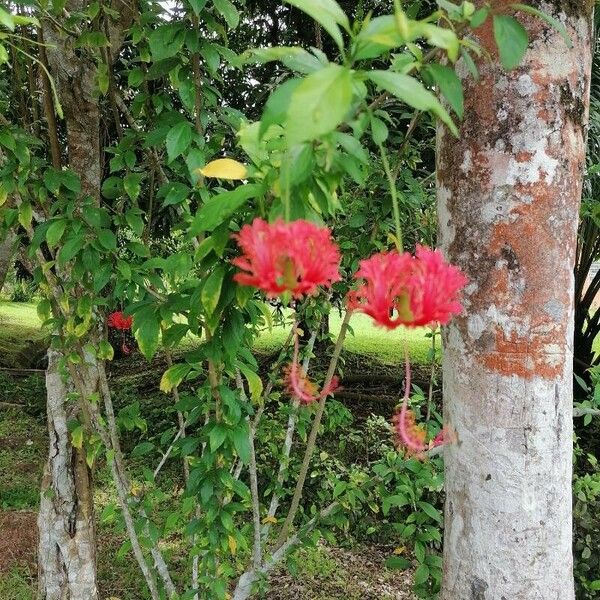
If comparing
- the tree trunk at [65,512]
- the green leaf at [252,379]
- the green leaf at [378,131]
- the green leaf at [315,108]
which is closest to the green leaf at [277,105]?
the green leaf at [315,108]

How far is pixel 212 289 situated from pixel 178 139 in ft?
1.68

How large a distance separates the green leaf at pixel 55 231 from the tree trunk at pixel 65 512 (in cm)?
73

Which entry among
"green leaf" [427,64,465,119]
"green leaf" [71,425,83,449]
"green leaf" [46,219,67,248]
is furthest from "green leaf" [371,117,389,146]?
"green leaf" [71,425,83,449]

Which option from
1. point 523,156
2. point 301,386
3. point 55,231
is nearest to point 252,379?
point 301,386

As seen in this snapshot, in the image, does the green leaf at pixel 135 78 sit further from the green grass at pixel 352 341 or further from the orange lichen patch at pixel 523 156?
the green grass at pixel 352 341

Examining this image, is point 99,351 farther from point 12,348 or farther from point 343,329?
point 12,348

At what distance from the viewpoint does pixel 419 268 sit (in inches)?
26.2

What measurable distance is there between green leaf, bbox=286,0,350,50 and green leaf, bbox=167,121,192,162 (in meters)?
0.77

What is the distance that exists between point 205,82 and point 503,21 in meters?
0.98

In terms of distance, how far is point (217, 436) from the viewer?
146 centimetres

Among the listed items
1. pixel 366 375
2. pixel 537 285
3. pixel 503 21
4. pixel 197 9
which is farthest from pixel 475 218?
pixel 366 375

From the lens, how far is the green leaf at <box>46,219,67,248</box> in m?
1.54

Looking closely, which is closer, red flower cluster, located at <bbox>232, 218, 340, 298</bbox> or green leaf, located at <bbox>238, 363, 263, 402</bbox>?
red flower cluster, located at <bbox>232, 218, 340, 298</bbox>

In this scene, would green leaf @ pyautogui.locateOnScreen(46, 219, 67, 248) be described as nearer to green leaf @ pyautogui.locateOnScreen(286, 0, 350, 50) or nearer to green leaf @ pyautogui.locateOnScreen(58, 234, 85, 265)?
green leaf @ pyautogui.locateOnScreen(58, 234, 85, 265)
